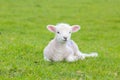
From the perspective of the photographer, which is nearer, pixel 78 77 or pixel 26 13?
pixel 78 77

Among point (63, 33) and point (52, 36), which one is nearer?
point (63, 33)

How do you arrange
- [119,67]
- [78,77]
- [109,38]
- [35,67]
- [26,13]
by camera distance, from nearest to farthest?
[78,77] → [35,67] → [119,67] → [109,38] → [26,13]

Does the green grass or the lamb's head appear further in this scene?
the lamb's head

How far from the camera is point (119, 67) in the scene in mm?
9812

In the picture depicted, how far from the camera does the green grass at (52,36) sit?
877 centimetres

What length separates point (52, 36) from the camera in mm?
19938

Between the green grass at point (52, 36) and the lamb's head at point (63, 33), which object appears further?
the lamb's head at point (63, 33)

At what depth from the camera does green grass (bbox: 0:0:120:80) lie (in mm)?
8766

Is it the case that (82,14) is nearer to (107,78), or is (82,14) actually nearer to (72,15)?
(72,15)

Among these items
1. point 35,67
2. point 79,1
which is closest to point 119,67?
point 35,67

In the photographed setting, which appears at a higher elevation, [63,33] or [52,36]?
[52,36]

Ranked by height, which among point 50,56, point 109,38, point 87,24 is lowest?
point 50,56

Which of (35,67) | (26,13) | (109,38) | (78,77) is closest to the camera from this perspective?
(78,77)

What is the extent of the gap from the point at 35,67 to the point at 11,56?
1336 mm
